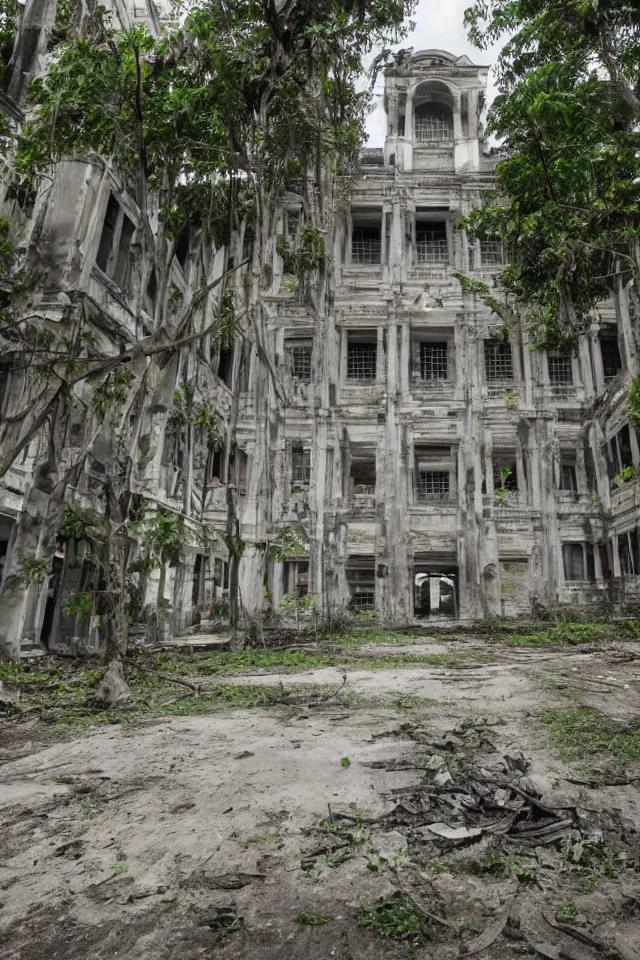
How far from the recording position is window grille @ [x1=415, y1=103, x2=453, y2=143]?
23.5 meters

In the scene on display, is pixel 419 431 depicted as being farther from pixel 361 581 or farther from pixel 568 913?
pixel 568 913

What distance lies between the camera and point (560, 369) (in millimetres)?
21250

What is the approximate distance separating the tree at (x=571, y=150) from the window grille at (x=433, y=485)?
10.7 m

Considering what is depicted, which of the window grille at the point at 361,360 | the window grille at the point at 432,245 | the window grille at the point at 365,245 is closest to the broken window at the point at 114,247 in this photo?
the window grille at the point at 361,360

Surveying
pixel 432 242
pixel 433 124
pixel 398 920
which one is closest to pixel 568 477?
pixel 432 242

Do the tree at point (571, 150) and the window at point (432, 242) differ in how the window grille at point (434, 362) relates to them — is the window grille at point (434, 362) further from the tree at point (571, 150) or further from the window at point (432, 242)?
the tree at point (571, 150)

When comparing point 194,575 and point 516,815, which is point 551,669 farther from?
point 194,575

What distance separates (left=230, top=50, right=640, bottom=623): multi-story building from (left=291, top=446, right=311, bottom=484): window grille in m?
0.05

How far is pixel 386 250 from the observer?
73.3 feet

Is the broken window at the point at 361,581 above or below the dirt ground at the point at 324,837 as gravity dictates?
above

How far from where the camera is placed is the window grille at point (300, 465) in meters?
20.6

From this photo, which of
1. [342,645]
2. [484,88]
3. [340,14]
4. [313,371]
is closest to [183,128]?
[340,14]

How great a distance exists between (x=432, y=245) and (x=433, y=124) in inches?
209

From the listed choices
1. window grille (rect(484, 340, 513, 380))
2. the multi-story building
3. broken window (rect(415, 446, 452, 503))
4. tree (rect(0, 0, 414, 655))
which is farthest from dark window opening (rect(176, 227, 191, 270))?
window grille (rect(484, 340, 513, 380))
